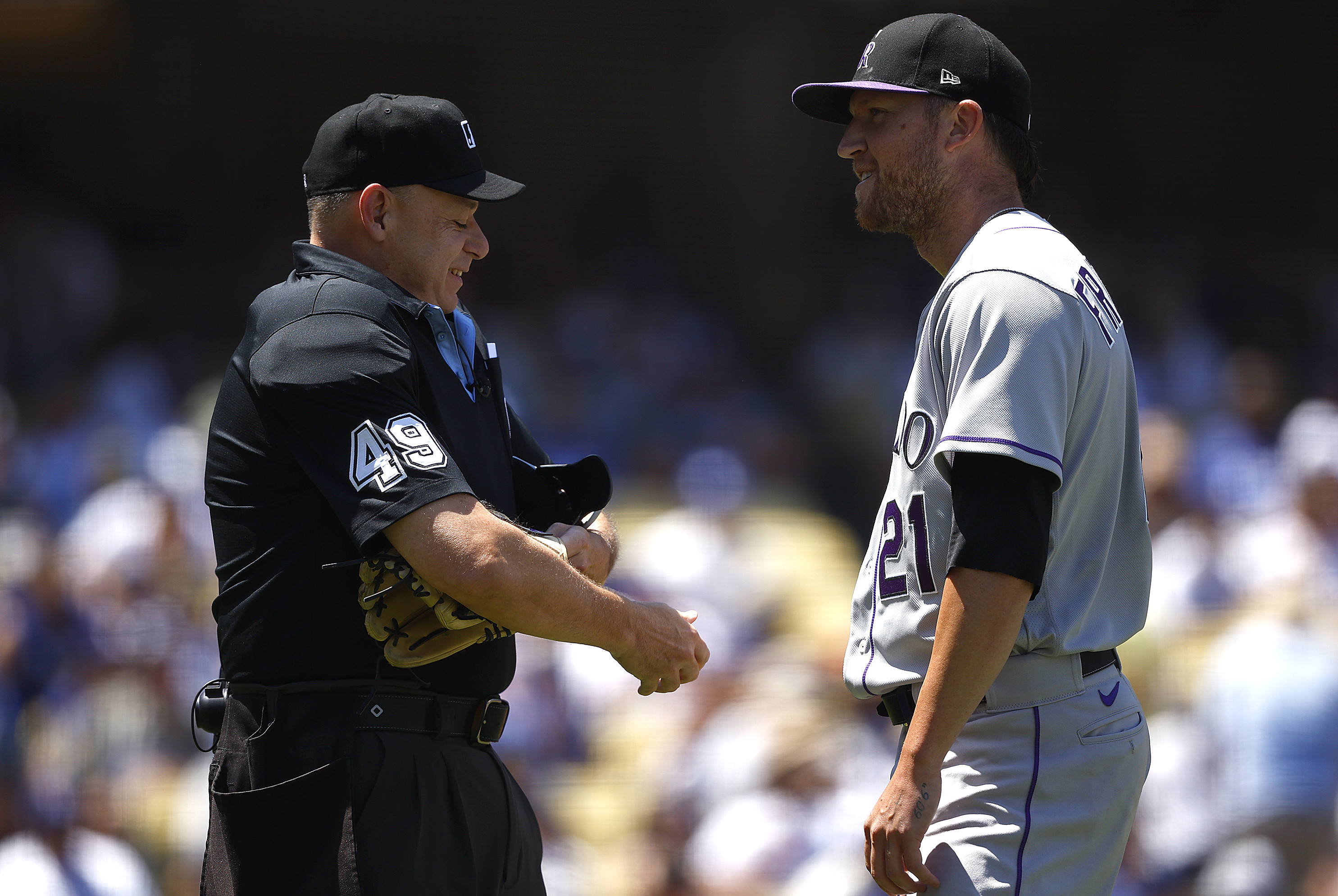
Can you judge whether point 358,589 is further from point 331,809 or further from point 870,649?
point 870,649

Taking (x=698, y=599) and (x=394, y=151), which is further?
(x=698, y=599)

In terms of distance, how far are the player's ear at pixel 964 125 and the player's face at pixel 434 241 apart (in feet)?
2.75

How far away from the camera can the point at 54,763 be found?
4.53 meters

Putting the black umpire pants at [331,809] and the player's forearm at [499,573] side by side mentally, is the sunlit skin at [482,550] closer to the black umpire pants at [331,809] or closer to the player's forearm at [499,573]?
the player's forearm at [499,573]

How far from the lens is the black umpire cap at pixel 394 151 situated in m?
2.17

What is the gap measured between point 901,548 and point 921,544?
0.05m

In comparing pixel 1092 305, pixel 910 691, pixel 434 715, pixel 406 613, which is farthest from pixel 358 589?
pixel 1092 305

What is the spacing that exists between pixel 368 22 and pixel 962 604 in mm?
4218

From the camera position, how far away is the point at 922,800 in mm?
1690

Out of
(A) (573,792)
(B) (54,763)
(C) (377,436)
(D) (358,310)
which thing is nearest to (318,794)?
(C) (377,436)

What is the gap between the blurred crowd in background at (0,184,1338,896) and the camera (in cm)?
450

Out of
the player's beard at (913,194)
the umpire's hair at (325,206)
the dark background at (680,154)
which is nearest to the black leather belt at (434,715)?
the umpire's hair at (325,206)

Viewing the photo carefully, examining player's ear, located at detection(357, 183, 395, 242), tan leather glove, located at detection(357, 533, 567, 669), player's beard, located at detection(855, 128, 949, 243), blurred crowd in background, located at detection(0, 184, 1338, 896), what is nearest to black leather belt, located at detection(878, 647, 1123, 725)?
tan leather glove, located at detection(357, 533, 567, 669)

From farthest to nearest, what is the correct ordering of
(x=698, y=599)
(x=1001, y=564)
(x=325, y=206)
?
(x=698, y=599), (x=325, y=206), (x=1001, y=564)
